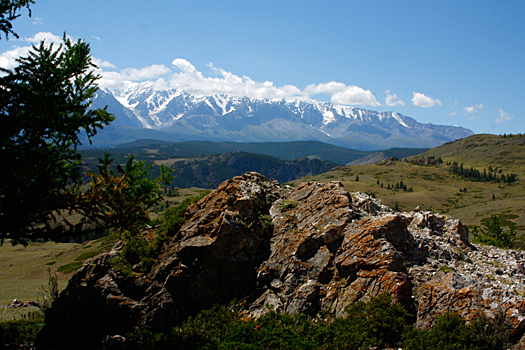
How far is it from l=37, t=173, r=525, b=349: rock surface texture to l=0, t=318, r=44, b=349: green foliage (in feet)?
3.05

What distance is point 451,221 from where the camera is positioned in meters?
18.7

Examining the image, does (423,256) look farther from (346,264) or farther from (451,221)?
(451,221)

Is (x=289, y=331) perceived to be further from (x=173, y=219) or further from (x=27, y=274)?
(x=27, y=274)

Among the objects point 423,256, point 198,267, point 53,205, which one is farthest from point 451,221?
point 53,205

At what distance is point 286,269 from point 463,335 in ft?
26.2

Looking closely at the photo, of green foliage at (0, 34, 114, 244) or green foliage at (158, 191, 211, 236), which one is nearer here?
green foliage at (0, 34, 114, 244)

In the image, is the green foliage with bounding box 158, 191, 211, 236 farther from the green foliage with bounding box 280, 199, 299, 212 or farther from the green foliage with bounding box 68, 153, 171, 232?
the green foliage with bounding box 280, 199, 299, 212

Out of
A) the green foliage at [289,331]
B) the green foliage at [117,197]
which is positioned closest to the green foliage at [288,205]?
the green foliage at [289,331]

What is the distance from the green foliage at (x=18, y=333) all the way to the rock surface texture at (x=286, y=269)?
3.05 ft

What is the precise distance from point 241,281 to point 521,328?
11812 mm

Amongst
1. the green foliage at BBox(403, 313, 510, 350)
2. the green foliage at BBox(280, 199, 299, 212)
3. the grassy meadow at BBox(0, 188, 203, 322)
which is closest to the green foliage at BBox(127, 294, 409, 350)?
the green foliage at BBox(403, 313, 510, 350)

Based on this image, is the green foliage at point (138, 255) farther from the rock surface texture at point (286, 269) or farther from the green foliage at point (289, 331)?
the green foliage at point (289, 331)

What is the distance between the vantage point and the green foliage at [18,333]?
1490 cm

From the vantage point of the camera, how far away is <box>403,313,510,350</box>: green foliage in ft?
32.5
